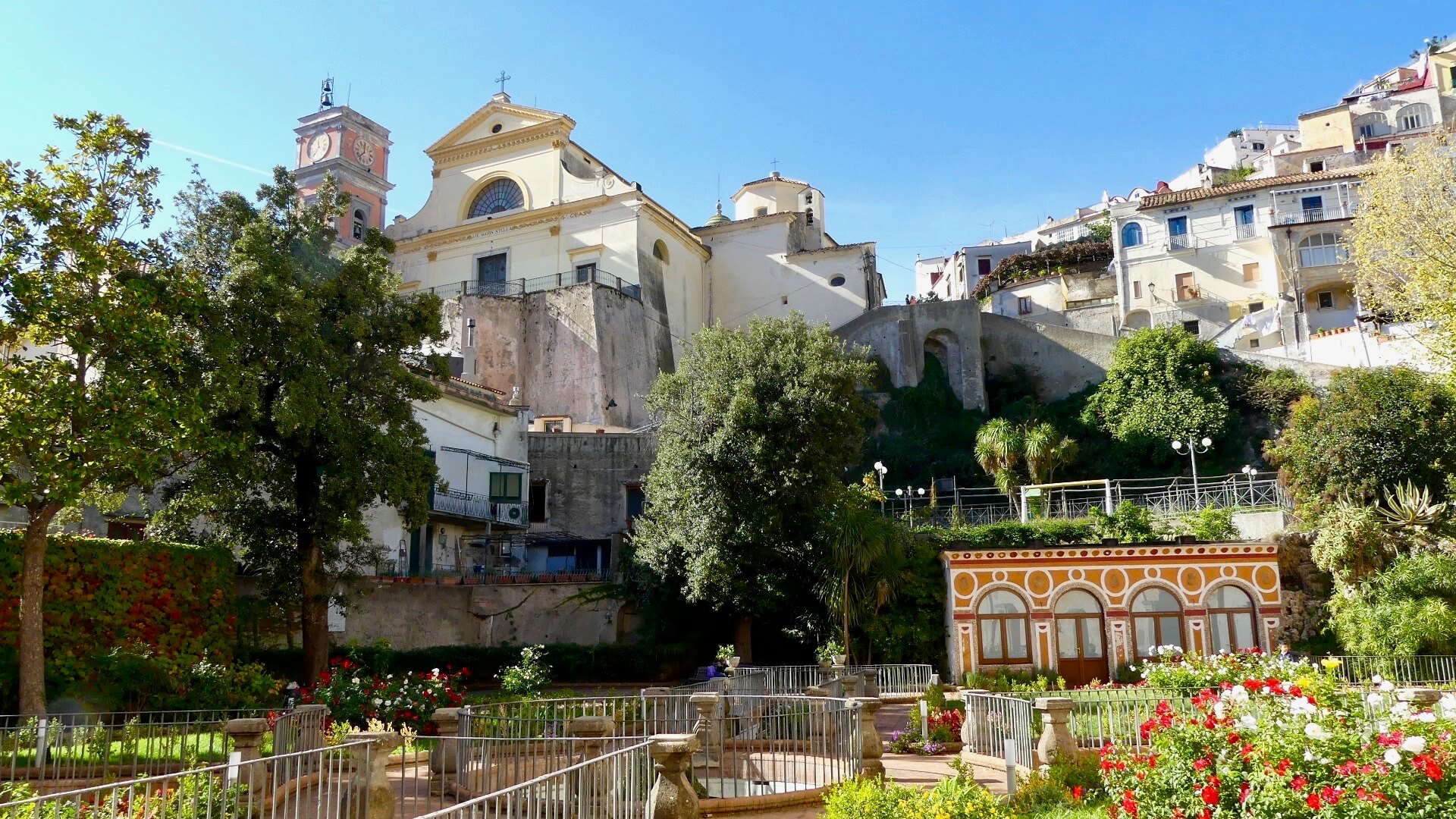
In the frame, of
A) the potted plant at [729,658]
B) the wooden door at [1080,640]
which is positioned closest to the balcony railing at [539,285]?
the potted plant at [729,658]

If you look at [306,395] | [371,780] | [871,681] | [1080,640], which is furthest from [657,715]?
[1080,640]

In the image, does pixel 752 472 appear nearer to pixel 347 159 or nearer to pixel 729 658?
pixel 729 658

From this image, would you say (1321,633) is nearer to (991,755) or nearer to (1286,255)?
(991,755)

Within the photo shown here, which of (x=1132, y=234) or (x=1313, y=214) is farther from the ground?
(x=1132, y=234)

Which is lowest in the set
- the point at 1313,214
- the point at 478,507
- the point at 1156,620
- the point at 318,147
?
the point at 1156,620

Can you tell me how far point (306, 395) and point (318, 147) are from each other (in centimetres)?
5239

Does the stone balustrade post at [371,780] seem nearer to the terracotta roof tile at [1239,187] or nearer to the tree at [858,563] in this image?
the tree at [858,563]

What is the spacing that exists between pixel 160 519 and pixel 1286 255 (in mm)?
42731

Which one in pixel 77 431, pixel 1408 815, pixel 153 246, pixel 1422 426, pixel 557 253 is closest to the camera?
pixel 1408 815

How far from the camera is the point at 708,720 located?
1326 cm

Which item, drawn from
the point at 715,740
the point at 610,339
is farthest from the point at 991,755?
the point at 610,339

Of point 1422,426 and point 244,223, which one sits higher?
point 244,223

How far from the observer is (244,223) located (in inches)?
878

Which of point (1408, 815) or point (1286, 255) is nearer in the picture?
point (1408, 815)
